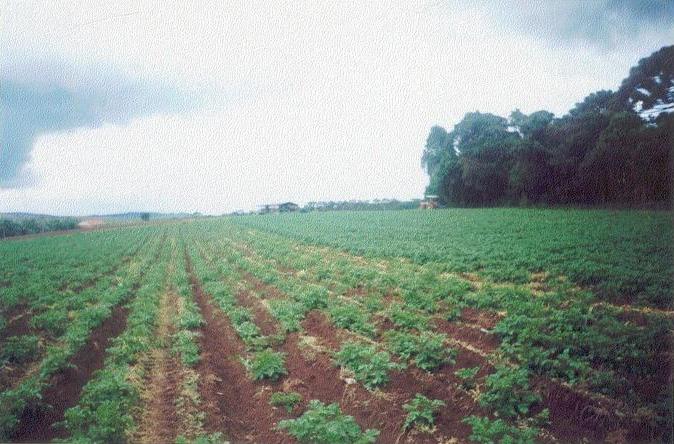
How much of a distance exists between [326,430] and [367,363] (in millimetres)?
2039

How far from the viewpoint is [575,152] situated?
1019 centimetres

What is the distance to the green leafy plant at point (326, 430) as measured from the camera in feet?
13.3

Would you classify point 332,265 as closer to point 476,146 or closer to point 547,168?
point 476,146

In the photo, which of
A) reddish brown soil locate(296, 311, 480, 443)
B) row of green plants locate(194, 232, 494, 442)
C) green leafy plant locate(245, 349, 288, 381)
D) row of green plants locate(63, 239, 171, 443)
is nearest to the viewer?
row of green plants locate(194, 232, 494, 442)

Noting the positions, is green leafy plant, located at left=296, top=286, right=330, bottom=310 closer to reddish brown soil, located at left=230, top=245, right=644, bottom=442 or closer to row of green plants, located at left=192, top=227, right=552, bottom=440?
row of green plants, located at left=192, top=227, right=552, bottom=440

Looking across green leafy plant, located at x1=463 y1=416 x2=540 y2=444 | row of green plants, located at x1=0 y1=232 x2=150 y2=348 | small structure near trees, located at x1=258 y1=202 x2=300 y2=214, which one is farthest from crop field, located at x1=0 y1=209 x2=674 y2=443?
small structure near trees, located at x1=258 y1=202 x2=300 y2=214

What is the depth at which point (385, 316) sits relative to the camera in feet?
27.6

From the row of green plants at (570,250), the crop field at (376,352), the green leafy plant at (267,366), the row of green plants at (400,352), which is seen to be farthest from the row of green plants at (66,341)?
the row of green plants at (570,250)

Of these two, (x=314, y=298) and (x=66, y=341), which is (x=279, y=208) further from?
(x=66, y=341)

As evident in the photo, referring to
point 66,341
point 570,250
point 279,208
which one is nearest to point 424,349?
point 66,341

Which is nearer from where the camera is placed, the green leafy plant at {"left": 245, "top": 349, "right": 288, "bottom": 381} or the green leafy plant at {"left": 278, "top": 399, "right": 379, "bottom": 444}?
the green leafy plant at {"left": 278, "top": 399, "right": 379, "bottom": 444}

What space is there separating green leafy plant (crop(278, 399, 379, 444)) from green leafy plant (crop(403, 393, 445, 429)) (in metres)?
0.60

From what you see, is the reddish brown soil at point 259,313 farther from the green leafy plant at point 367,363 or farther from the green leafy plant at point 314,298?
the green leafy plant at point 367,363

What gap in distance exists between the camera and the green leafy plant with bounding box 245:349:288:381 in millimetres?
6203
